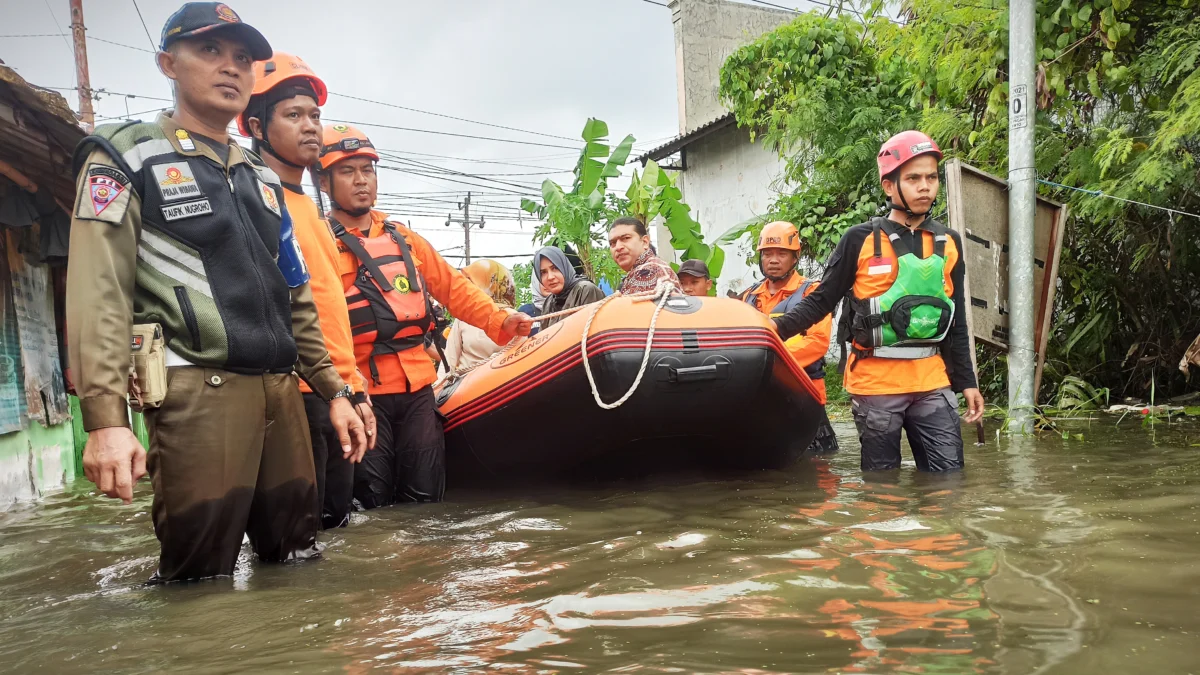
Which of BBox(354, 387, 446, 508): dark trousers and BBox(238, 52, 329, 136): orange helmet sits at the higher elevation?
BBox(238, 52, 329, 136): orange helmet

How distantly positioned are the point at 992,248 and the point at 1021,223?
0.23 meters

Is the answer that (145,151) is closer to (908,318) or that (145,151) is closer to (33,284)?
(908,318)

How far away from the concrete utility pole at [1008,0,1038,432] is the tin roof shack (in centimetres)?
568

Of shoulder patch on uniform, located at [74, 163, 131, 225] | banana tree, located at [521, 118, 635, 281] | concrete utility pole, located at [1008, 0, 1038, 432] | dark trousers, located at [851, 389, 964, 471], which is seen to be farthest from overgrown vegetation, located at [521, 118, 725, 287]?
shoulder patch on uniform, located at [74, 163, 131, 225]

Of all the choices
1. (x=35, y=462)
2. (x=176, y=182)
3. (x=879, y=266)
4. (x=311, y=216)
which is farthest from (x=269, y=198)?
(x=35, y=462)

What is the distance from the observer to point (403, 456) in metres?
4.29

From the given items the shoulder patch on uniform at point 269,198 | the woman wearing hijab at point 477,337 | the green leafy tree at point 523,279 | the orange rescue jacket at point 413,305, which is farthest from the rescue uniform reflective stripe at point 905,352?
the green leafy tree at point 523,279

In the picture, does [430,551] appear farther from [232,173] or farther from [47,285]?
[47,285]

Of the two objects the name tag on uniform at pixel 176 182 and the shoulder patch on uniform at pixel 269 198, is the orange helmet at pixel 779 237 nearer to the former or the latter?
the shoulder patch on uniform at pixel 269 198

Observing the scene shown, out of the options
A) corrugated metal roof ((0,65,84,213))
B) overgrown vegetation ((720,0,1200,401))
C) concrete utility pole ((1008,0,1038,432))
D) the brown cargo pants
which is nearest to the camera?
the brown cargo pants

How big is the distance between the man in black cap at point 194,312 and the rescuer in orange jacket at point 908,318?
8.22 ft

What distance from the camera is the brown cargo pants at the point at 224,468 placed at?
2.37 metres

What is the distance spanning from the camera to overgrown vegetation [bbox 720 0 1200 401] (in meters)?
5.79

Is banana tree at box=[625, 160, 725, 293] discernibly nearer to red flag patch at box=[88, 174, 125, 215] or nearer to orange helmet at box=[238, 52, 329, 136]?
orange helmet at box=[238, 52, 329, 136]
